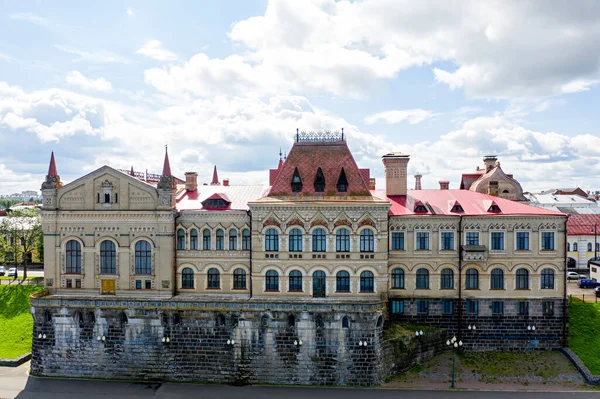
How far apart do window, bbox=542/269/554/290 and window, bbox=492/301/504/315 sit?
4.53 meters

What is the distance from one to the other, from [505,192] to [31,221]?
71662 millimetres

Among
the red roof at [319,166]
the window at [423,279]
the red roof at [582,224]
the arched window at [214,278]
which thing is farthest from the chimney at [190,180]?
the red roof at [582,224]

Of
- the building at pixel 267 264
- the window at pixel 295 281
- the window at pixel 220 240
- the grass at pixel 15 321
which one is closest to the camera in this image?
the building at pixel 267 264

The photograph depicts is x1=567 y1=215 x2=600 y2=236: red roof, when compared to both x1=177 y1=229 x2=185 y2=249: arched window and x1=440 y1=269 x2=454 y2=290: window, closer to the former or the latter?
x1=440 y1=269 x2=454 y2=290: window

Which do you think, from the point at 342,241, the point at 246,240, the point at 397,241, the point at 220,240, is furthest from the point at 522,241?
the point at 220,240

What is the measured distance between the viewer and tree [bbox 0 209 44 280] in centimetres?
6825

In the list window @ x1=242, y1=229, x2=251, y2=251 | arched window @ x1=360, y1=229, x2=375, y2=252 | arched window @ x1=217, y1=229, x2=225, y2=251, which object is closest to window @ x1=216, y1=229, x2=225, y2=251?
arched window @ x1=217, y1=229, x2=225, y2=251

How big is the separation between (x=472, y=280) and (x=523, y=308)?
5.82 m

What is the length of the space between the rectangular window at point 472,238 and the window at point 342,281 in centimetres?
1276

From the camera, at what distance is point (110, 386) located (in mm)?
40438

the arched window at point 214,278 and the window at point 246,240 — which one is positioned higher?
the window at point 246,240

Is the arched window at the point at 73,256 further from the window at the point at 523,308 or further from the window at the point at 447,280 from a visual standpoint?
the window at the point at 523,308

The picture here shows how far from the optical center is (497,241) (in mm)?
44438

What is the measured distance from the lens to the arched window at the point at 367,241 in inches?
1687
